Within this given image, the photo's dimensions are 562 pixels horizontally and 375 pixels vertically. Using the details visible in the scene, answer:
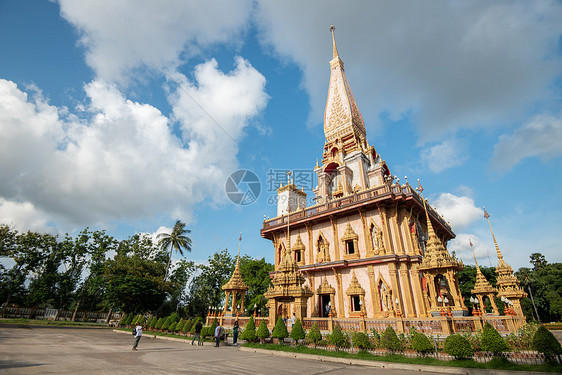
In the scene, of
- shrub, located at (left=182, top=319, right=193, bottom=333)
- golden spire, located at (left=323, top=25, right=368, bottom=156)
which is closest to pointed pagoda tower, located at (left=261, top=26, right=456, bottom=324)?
golden spire, located at (left=323, top=25, right=368, bottom=156)

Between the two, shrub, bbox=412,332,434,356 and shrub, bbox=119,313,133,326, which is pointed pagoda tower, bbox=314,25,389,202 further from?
shrub, bbox=119,313,133,326

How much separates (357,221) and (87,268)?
3881 centimetres

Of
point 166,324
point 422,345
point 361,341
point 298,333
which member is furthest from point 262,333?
point 166,324

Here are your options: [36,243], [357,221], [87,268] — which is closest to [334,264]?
[357,221]

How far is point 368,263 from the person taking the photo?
1938 cm

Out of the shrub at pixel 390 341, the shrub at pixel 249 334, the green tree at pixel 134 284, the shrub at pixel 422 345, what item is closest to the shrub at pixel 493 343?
the shrub at pixel 422 345

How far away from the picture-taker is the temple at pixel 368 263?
1457cm

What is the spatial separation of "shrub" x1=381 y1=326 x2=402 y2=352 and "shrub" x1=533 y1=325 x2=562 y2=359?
4296mm

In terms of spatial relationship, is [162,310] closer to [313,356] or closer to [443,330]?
[313,356]

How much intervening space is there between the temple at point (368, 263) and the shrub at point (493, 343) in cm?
246

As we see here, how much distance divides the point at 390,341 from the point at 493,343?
11.4ft

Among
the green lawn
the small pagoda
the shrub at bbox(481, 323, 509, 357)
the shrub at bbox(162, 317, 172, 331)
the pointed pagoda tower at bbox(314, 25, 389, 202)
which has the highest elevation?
the pointed pagoda tower at bbox(314, 25, 389, 202)

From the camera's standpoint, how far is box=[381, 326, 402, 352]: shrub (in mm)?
10820

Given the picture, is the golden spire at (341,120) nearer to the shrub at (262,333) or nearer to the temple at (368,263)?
the temple at (368,263)
